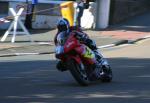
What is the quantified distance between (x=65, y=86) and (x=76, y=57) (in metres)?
0.61

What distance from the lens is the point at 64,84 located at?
462 inches

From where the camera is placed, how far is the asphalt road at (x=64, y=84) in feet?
32.5

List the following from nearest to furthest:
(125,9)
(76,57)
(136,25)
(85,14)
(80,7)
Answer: (76,57), (80,7), (85,14), (136,25), (125,9)

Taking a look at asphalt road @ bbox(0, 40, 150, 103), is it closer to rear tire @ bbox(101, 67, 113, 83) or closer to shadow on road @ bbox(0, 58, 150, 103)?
shadow on road @ bbox(0, 58, 150, 103)

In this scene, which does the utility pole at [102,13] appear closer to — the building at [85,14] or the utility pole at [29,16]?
the building at [85,14]

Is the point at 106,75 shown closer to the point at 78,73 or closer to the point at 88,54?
the point at 88,54

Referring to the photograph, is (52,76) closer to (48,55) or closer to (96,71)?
(96,71)

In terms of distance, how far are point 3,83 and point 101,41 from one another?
437 inches

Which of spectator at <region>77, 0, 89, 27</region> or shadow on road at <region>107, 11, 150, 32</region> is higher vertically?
spectator at <region>77, 0, 89, 27</region>

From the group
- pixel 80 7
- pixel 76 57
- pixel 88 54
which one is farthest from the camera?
pixel 80 7

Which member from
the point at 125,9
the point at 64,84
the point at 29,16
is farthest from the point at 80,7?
the point at 64,84

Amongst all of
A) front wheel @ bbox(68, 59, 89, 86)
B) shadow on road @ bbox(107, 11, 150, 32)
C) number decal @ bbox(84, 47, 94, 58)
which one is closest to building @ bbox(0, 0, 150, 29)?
shadow on road @ bbox(107, 11, 150, 32)

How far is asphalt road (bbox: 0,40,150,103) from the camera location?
32.5 feet

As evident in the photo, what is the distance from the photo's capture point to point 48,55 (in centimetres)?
1927
